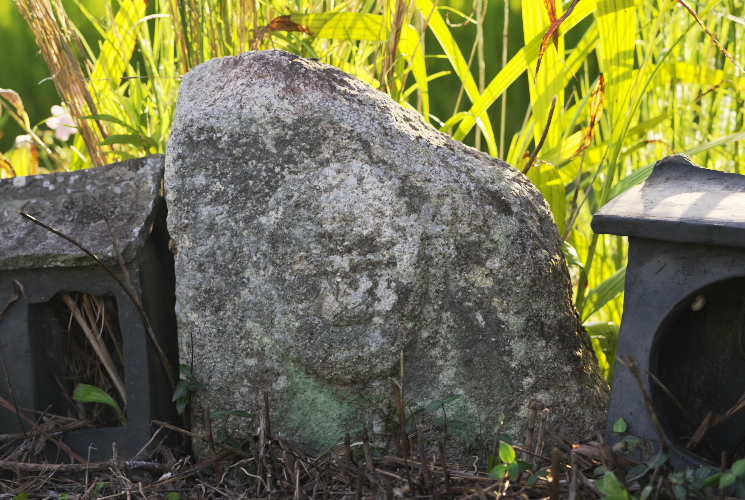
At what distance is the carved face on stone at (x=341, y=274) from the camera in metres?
1.17

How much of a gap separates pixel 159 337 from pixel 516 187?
0.77 metres

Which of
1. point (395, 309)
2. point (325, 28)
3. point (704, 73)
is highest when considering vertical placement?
point (325, 28)

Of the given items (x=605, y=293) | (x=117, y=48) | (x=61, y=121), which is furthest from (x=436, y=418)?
(x=61, y=121)

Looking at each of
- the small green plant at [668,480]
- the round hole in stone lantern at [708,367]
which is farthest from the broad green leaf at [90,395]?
the round hole in stone lantern at [708,367]

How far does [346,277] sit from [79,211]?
573mm

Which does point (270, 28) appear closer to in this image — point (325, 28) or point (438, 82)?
point (325, 28)

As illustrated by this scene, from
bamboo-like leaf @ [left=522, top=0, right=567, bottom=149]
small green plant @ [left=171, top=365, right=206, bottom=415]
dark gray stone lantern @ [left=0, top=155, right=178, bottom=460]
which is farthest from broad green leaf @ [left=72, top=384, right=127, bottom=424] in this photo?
bamboo-like leaf @ [left=522, top=0, right=567, bottom=149]

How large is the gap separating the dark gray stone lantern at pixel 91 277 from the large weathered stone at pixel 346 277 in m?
0.12

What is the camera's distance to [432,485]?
3.26 feet

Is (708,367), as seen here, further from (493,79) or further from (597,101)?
(493,79)

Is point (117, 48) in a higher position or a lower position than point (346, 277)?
higher

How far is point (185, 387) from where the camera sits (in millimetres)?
1216

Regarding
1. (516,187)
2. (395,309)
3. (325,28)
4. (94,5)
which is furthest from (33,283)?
(94,5)

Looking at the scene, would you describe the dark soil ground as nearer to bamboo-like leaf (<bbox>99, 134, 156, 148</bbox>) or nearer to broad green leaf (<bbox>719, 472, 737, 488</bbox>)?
broad green leaf (<bbox>719, 472, 737, 488</bbox>)
